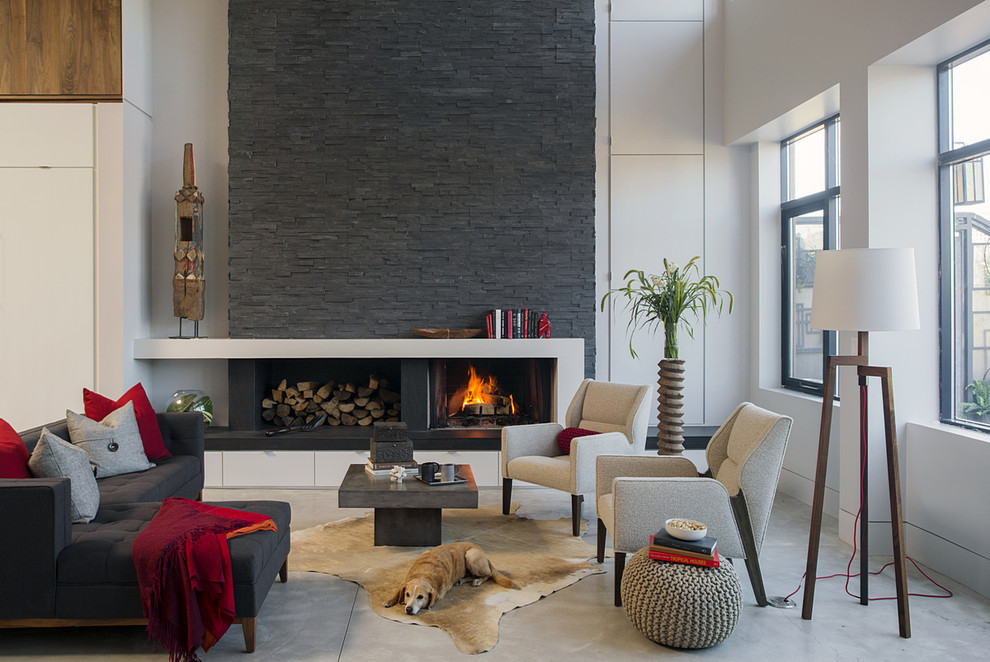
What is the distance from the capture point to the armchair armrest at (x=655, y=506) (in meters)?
3.15

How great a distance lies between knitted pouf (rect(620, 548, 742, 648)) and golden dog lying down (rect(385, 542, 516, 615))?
81cm

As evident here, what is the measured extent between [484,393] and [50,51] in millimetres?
4167

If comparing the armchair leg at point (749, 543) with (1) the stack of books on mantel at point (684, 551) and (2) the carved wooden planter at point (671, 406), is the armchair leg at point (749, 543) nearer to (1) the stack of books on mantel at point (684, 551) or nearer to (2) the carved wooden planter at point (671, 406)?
(1) the stack of books on mantel at point (684, 551)

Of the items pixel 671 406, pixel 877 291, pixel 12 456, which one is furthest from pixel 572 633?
pixel 12 456

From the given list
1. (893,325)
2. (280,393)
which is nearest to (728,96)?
(893,325)

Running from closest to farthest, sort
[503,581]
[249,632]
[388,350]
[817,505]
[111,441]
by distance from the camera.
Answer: [249,632] → [817,505] → [503,581] → [111,441] → [388,350]

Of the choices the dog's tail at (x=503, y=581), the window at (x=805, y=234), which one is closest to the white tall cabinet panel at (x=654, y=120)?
the window at (x=805, y=234)

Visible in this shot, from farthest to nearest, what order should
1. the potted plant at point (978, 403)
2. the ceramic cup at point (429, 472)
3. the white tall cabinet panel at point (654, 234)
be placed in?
the white tall cabinet panel at point (654, 234) < the ceramic cup at point (429, 472) < the potted plant at point (978, 403)

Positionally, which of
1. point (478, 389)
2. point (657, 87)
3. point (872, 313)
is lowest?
point (478, 389)

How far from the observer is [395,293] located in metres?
5.84

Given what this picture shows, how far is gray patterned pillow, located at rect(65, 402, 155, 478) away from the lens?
386 centimetres

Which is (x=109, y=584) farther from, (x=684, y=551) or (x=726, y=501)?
(x=726, y=501)

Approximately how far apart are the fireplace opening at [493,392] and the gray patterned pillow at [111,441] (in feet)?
7.78

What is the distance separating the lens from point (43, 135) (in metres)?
5.37
